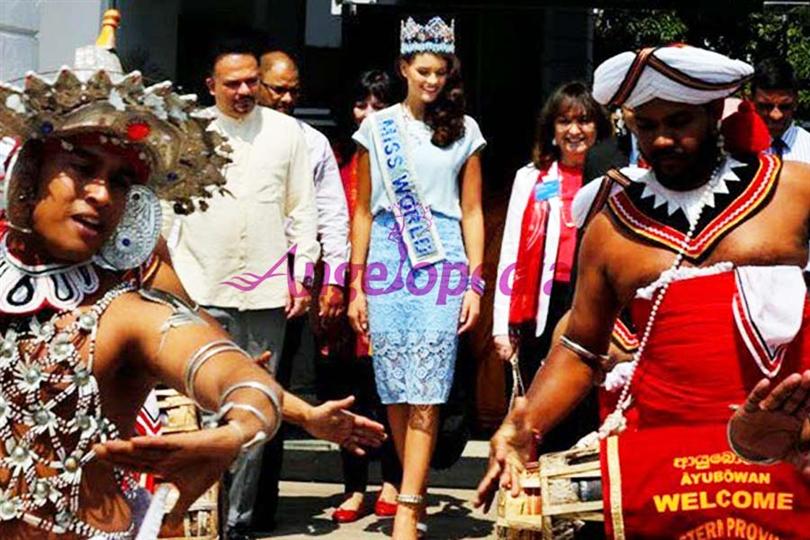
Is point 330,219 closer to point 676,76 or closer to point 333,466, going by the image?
point 333,466

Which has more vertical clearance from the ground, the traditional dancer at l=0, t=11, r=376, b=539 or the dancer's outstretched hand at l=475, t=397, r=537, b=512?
the traditional dancer at l=0, t=11, r=376, b=539

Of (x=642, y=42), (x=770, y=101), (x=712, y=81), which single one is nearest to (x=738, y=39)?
(x=642, y=42)

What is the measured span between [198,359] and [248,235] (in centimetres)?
421

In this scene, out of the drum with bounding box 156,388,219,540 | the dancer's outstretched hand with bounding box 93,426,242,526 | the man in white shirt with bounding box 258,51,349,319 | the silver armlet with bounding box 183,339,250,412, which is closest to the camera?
the dancer's outstretched hand with bounding box 93,426,242,526

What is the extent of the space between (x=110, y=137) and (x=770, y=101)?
15.3 ft

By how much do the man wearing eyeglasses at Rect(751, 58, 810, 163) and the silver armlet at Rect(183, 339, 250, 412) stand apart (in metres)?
4.74

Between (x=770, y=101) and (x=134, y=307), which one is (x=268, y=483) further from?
(x=134, y=307)

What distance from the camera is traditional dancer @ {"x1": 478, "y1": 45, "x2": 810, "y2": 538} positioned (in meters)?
4.89

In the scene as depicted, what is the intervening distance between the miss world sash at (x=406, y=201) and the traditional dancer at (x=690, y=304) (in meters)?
2.93

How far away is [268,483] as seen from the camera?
8.48m

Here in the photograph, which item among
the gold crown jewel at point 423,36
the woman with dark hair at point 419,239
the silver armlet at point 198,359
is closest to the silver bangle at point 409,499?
the woman with dark hair at point 419,239

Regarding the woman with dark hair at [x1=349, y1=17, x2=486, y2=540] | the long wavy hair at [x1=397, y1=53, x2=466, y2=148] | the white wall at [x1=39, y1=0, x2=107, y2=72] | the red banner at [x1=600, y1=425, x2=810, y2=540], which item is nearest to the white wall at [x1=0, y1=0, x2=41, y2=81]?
the white wall at [x1=39, y1=0, x2=107, y2=72]

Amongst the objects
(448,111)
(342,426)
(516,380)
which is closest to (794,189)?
(342,426)

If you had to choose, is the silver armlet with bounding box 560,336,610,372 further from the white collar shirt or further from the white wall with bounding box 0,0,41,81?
the white wall with bounding box 0,0,41,81
